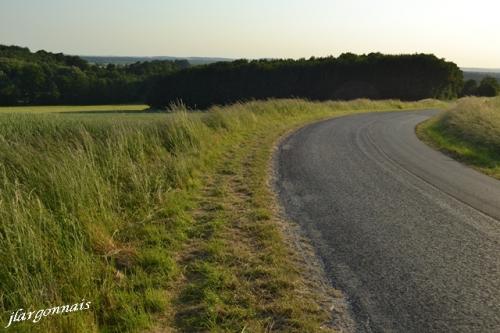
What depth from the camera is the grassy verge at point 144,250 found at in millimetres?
3510

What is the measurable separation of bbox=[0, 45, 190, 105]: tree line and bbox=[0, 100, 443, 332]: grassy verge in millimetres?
67240

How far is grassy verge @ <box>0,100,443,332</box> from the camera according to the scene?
138 inches

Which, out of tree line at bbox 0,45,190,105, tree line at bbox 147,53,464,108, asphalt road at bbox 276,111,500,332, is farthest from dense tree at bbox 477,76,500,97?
asphalt road at bbox 276,111,500,332

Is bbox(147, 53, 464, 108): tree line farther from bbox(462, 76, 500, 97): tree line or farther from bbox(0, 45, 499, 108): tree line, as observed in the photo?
bbox(462, 76, 500, 97): tree line

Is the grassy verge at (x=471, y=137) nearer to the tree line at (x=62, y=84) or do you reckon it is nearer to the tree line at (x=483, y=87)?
the tree line at (x=483, y=87)

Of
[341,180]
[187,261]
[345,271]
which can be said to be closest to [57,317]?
[187,261]

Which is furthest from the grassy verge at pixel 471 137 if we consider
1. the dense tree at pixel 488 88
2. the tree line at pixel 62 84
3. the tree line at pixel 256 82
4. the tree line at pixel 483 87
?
the tree line at pixel 62 84

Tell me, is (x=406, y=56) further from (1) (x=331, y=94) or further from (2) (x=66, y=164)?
(2) (x=66, y=164)

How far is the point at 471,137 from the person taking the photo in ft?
50.3

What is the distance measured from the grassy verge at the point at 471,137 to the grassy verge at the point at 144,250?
721 centimetres

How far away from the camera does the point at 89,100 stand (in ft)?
245

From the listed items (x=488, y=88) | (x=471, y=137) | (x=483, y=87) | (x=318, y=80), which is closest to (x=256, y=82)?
(x=318, y=80)

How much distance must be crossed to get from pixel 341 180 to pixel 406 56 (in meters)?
63.9

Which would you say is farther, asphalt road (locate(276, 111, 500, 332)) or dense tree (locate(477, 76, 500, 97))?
dense tree (locate(477, 76, 500, 97))
